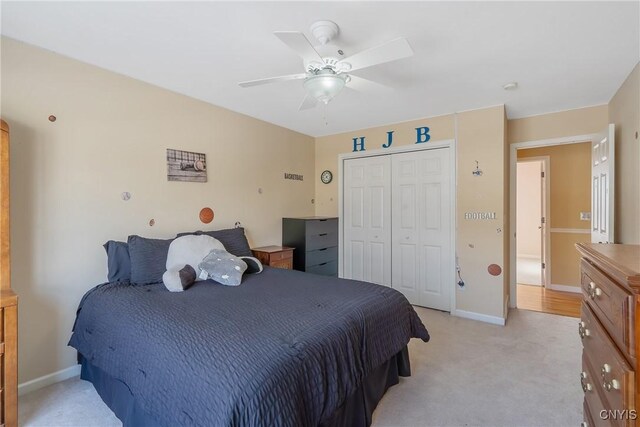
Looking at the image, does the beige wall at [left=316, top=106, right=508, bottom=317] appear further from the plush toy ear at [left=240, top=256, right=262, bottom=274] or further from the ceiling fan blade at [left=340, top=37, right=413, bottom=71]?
the plush toy ear at [left=240, top=256, right=262, bottom=274]

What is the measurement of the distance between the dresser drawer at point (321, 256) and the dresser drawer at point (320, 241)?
0.06 metres

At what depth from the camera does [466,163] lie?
11.7ft

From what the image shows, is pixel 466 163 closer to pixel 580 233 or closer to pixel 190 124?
pixel 580 233

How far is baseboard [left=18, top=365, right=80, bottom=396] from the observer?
6.93ft

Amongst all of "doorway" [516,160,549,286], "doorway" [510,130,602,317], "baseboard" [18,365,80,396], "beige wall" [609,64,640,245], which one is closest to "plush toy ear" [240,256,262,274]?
"baseboard" [18,365,80,396]

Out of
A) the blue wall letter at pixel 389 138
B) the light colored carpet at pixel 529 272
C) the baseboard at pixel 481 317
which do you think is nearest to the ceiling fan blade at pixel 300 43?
the blue wall letter at pixel 389 138

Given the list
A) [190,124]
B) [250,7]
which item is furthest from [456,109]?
[190,124]

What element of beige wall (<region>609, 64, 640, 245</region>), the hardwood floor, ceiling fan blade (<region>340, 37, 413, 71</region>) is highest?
ceiling fan blade (<region>340, 37, 413, 71</region>)

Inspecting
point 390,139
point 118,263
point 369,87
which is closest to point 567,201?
point 390,139

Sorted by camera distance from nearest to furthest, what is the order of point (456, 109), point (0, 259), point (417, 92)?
point (0, 259)
point (417, 92)
point (456, 109)

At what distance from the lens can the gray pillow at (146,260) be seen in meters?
2.36

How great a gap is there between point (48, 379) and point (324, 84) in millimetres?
2875

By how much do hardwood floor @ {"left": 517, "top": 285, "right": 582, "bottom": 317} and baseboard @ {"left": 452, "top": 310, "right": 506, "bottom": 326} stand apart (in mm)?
855

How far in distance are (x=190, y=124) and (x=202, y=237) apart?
1.24 meters
